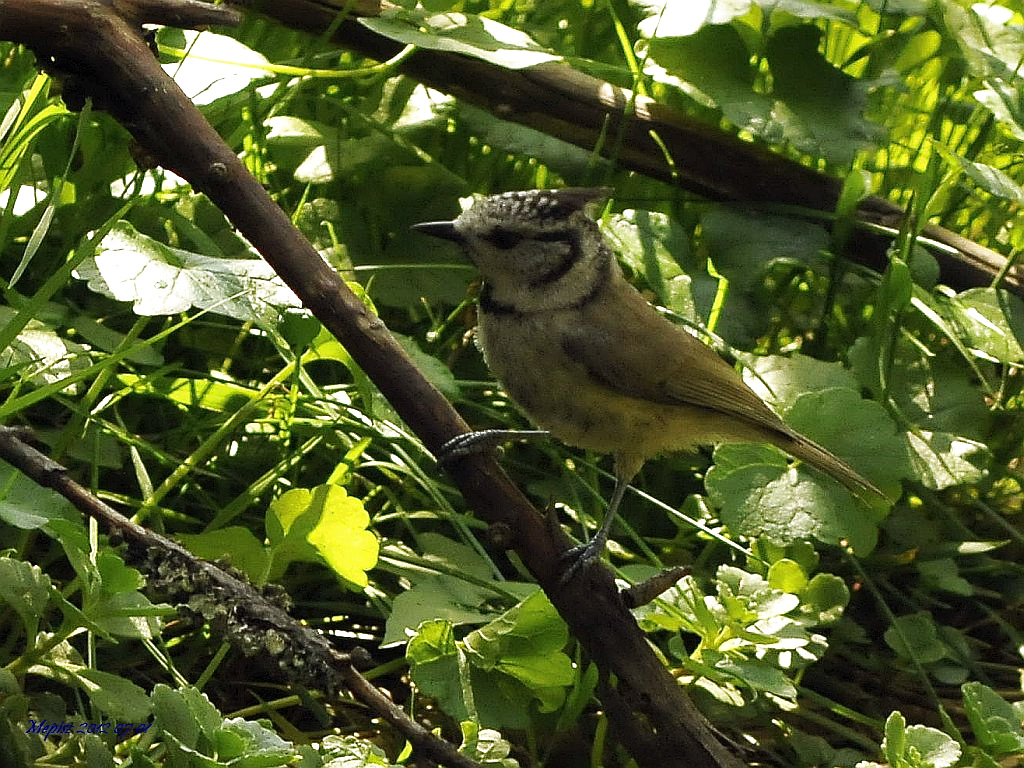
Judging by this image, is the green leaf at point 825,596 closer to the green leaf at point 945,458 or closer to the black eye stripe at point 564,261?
the green leaf at point 945,458

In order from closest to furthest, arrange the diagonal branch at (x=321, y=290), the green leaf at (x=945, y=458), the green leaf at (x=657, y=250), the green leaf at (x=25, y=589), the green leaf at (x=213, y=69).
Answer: the green leaf at (x=25, y=589), the diagonal branch at (x=321, y=290), the green leaf at (x=213, y=69), the green leaf at (x=945, y=458), the green leaf at (x=657, y=250)

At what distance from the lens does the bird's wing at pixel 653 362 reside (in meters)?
2.66

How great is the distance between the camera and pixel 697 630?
231 cm

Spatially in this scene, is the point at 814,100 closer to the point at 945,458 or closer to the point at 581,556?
the point at 945,458

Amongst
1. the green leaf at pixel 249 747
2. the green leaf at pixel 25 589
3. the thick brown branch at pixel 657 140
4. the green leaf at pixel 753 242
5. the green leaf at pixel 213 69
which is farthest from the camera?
the thick brown branch at pixel 657 140

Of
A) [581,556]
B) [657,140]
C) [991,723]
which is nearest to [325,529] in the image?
[581,556]

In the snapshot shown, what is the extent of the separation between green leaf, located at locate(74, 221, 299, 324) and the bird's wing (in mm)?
645

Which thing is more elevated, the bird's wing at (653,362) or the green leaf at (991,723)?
the bird's wing at (653,362)

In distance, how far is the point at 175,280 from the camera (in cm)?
223

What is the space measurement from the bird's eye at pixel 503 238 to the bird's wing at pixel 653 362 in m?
0.22

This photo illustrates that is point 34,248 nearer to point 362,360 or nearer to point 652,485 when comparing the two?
point 362,360

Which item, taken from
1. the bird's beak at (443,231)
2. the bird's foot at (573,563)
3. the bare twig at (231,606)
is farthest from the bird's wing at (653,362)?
the bare twig at (231,606)

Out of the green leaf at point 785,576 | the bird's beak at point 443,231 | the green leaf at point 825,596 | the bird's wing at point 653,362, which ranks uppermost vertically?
the bird's beak at point 443,231

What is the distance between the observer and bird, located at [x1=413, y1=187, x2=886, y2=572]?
8.54 feet
